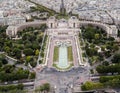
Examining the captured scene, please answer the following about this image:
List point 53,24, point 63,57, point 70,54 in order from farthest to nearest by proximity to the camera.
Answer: point 53,24 < point 70,54 < point 63,57

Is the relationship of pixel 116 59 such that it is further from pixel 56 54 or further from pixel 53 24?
pixel 53 24

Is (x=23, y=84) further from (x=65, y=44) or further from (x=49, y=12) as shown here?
(x=49, y=12)

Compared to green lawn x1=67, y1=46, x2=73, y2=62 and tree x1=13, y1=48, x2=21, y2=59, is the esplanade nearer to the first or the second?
tree x1=13, y1=48, x2=21, y2=59

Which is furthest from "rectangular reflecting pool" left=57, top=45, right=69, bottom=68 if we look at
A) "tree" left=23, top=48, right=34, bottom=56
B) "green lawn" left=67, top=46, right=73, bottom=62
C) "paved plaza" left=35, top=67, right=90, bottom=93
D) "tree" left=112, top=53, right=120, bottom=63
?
"tree" left=112, top=53, right=120, bottom=63

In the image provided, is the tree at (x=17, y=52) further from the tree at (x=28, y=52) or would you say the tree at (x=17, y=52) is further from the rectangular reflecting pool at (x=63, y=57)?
the rectangular reflecting pool at (x=63, y=57)

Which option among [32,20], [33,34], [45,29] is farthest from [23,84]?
[32,20]

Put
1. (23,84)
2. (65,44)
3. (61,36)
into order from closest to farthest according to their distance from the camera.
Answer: (23,84) → (65,44) → (61,36)

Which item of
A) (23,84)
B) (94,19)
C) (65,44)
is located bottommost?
(23,84)

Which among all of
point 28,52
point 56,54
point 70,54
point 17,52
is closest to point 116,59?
point 70,54

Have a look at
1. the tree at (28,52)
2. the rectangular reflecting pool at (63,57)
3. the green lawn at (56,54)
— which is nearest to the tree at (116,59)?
the rectangular reflecting pool at (63,57)

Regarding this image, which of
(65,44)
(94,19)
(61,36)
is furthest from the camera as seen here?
(94,19)

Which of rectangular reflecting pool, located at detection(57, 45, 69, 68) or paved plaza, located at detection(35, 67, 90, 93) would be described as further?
rectangular reflecting pool, located at detection(57, 45, 69, 68)
